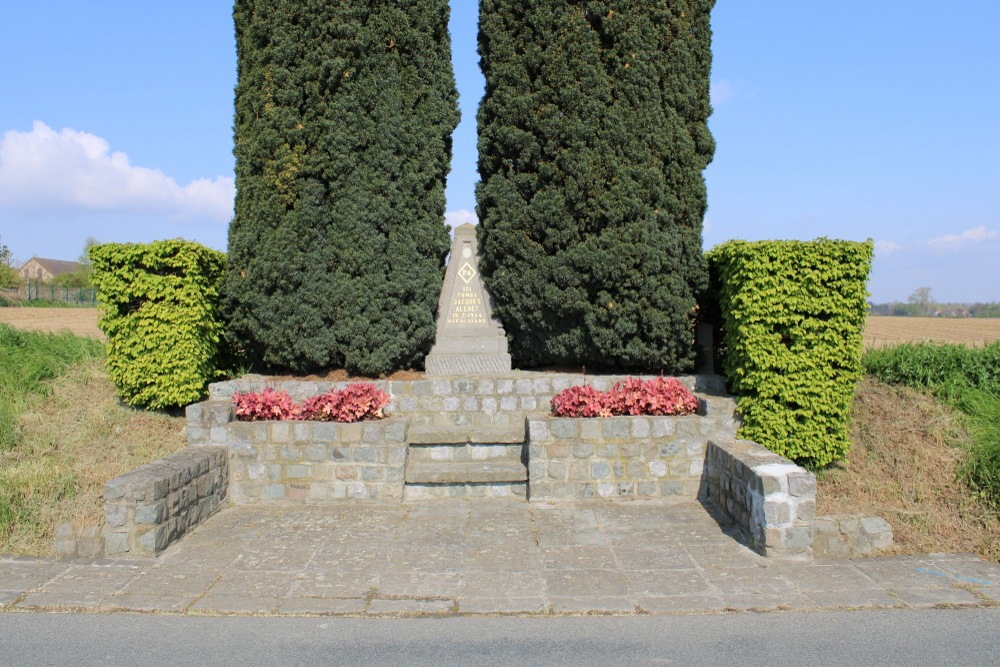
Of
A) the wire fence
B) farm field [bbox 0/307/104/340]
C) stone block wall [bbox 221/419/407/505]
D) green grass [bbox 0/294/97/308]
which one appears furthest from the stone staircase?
the wire fence

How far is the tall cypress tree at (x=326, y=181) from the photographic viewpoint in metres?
7.68

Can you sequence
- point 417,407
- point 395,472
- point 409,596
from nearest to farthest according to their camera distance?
point 409,596, point 395,472, point 417,407

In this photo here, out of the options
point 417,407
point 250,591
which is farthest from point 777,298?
point 250,591

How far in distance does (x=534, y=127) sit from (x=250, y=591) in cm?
568

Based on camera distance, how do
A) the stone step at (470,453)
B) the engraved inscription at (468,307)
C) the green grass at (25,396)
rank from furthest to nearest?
the engraved inscription at (468,307) → the stone step at (470,453) → the green grass at (25,396)

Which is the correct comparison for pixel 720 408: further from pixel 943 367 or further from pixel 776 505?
pixel 943 367

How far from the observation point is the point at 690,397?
689 cm

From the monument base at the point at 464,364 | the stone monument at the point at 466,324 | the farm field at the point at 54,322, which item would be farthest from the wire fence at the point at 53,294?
the monument base at the point at 464,364

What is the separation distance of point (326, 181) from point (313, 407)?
272 centimetres

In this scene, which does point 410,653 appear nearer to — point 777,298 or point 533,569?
point 533,569

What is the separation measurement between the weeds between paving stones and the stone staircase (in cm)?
273

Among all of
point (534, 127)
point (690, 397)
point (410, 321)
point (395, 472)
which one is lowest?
point (395, 472)

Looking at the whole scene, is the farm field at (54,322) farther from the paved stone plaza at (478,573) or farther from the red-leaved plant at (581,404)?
the red-leaved plant at (581,404)

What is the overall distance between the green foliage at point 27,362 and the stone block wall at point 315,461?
2303mm
